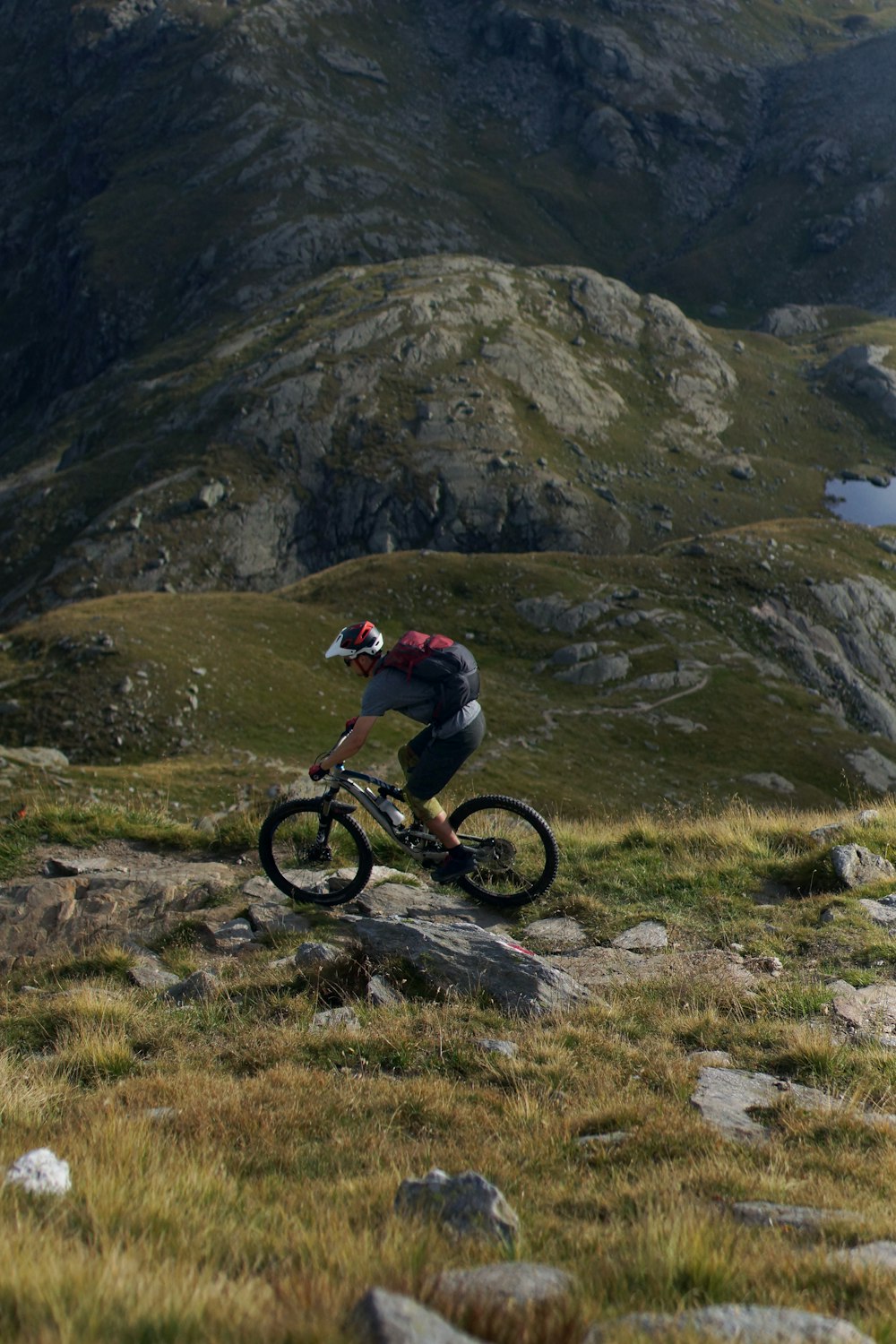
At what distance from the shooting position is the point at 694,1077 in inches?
296

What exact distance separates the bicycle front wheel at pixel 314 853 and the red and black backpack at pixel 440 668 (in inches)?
82.0

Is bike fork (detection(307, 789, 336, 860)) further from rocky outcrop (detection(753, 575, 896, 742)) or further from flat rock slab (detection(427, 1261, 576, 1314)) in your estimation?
rocky outcrop (detection(753, 575, 896, 742))

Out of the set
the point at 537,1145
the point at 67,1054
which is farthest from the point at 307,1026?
the point at 537,1145

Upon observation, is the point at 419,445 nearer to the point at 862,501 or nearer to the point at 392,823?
the point at 862,501

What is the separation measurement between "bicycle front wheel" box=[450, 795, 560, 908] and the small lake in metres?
142

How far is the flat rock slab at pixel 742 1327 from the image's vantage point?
A: 146 inches

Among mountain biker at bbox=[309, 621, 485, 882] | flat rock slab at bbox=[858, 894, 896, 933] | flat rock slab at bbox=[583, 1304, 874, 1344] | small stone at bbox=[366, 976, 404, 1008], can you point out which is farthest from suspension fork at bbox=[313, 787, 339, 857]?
flat rock slab at bbox=[583, 1304, 874, 1344]

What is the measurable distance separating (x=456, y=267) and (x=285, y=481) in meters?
55.7

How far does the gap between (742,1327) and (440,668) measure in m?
8.35

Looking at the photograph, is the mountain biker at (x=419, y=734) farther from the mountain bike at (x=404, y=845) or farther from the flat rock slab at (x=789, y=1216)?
the flat rock slab at (x=789, y=1216)

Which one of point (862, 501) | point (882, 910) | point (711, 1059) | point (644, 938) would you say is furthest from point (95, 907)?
point (862, 501)

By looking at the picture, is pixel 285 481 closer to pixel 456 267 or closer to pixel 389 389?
pixel 389 389

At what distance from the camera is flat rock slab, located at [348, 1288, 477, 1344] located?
346 cm

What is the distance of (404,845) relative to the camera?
41.4 feet
